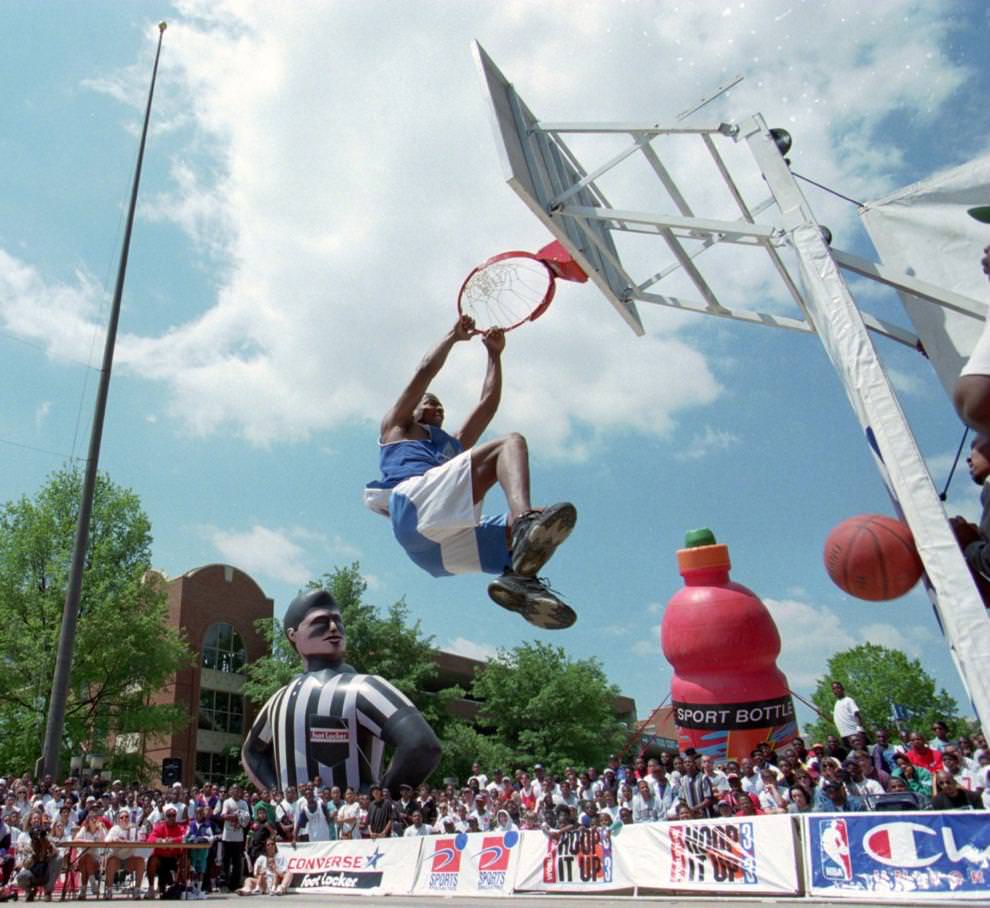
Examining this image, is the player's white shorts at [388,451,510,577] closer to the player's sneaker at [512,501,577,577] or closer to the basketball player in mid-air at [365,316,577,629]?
the basketball player in mid-air at [365,316,577,629]

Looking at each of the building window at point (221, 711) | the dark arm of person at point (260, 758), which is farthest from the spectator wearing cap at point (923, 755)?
the building window at point (221, 711)

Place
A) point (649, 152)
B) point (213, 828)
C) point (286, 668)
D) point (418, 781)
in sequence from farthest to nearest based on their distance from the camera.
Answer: point (286, 668), point (213, 828), point (418, 781), point (649, 152)

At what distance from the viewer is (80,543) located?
15.6m

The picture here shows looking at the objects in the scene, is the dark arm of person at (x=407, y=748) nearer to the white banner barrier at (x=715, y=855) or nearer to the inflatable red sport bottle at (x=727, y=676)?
the white banner barrier at (x=715, y=855)

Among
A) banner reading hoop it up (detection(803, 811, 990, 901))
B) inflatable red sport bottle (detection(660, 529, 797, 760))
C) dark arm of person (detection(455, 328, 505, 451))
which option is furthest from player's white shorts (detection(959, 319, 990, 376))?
inflatable red sport bottle (detection(660, 529, 797, 760))

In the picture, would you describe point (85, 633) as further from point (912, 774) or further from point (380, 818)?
point (912, 774)

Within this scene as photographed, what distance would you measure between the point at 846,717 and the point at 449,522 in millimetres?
9068

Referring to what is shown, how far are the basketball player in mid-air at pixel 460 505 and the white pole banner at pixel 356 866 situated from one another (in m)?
6.26

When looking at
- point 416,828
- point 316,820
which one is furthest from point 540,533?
point 316,820

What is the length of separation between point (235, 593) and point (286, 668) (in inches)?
245

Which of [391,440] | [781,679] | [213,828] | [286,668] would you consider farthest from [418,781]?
[286,668]

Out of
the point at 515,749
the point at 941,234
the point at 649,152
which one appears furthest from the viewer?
the point at 515,749

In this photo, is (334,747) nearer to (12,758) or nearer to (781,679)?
(781,679)

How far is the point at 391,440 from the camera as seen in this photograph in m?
6.76
